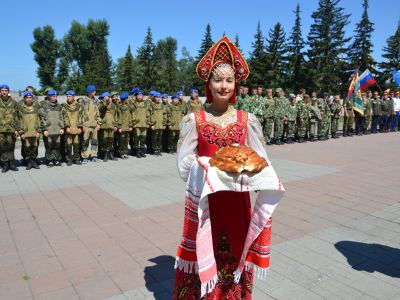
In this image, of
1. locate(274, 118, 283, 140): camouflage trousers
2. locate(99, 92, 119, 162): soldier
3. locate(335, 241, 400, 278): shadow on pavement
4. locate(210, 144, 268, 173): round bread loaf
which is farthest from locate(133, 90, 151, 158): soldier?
locate(210, 144, 268, 173): round bread loaf

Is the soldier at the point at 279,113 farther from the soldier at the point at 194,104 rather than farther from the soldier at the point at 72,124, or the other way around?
the soldier at the point at 72,124

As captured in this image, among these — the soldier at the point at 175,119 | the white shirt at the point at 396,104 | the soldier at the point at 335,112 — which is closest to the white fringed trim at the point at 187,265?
the soldier at the point at 175,119

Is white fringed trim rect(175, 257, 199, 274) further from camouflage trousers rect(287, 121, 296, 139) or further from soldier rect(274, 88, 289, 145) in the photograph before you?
camouflage trousers rect(287, 121, 296, 139)

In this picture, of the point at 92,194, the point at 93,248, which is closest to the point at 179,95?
the point at 92,194

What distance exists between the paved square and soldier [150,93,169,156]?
301cm

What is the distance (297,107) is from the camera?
1524 centimetres

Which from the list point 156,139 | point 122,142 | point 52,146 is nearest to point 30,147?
point 52,146

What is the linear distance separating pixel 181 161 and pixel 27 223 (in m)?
3.69

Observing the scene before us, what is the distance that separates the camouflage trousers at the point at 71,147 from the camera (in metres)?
9.71

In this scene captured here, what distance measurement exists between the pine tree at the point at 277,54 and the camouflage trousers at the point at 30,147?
40.1 meters

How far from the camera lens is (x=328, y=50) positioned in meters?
47.6

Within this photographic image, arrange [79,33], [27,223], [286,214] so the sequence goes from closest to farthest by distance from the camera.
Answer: [27,223]
[286,214]
[79,33]

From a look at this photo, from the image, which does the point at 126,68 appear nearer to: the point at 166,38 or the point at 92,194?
the point at 166,38

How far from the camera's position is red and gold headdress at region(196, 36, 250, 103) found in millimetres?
2658
